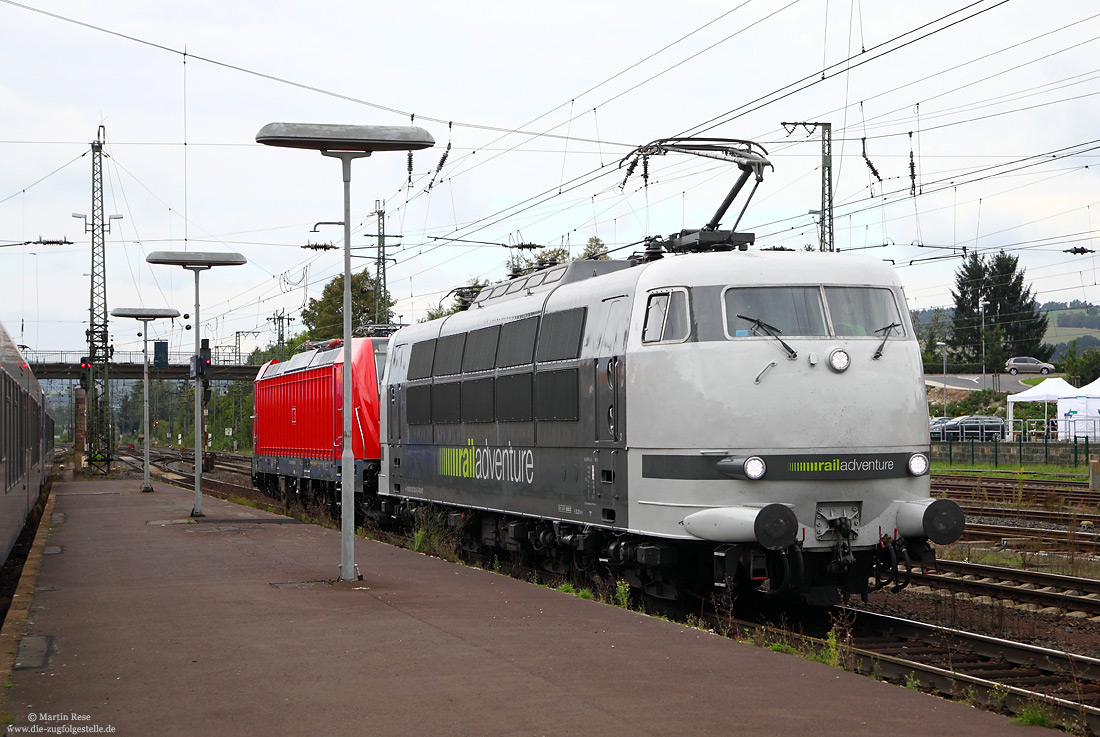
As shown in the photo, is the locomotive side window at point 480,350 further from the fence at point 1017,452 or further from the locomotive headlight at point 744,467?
the fence at point 1017,452

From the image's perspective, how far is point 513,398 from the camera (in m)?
14.4

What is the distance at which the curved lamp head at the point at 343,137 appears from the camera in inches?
480

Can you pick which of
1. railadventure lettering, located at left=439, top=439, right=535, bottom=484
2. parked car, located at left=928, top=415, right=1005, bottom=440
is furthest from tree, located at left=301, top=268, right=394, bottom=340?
railadventure lettering, located at left=439, top=439, right=535, bottom=484

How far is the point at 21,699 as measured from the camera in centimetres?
734

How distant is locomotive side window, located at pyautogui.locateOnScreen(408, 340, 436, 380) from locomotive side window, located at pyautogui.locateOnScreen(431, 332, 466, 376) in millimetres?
202

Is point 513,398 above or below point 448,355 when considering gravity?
below

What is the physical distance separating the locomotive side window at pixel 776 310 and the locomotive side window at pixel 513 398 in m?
3.62

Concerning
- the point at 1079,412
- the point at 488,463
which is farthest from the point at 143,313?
the point at 1079,412

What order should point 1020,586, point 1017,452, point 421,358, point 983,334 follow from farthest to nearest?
point 983,334, point 1017,452, point 421,358, point 1020,586

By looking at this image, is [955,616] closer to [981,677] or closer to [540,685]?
[981,677]

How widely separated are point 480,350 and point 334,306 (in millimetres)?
56571

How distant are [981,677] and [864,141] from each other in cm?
2301

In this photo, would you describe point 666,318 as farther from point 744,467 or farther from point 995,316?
point 995,316

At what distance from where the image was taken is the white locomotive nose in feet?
32.8
